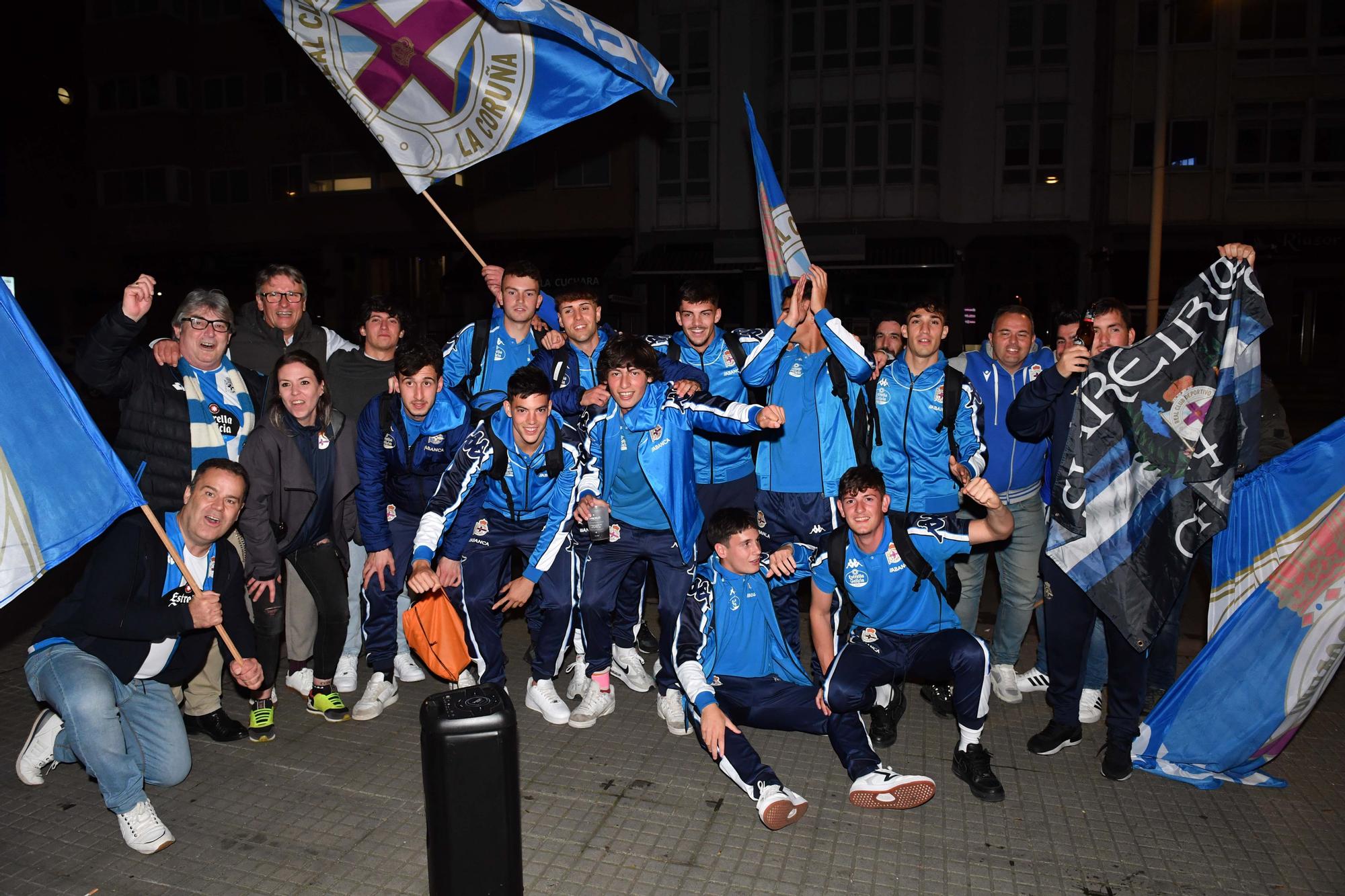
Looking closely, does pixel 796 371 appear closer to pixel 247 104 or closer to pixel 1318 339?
pixel 1318 339

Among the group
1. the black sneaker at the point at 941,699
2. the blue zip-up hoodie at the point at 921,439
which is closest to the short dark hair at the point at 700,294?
the blue zip-up hoodie at the point at 921,439

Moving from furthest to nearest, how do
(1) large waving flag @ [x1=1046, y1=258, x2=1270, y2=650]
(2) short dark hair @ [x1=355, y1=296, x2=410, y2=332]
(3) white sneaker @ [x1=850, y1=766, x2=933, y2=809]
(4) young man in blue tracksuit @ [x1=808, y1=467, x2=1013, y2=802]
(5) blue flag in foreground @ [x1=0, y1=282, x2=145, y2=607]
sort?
(2) short dark hair @ [x1=355, y1=296, x2=410, y2=332] < (1) large waving flag @ [x1=1046, y1=258, x2=1270, y2=650] < (4) young man in blue tracksuit @ [x1=808, y1=467, x2=1013, y2=802] < (3) white sneaker @ [x1=850, y1=766, x2=933, y2=809] < (5) blue flag in foreground @ [x1=0, y1=282, x2=145, y2=607]

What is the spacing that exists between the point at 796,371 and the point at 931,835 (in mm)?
2875

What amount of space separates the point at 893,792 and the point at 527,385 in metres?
2.98

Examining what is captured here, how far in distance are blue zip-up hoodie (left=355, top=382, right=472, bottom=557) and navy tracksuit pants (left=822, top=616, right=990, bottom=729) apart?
7.95 ft

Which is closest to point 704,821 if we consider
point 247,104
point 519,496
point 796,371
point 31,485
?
point 519,496

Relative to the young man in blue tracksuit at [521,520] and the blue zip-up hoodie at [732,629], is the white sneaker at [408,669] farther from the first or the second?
the blue zip-up hoodie at [732,629]

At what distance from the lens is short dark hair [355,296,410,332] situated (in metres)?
6.32

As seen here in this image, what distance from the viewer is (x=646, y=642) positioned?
22.3ft

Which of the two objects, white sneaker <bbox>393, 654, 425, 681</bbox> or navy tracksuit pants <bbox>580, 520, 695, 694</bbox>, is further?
white sneaker <bbox>393, 654, 425, 681</bbox>

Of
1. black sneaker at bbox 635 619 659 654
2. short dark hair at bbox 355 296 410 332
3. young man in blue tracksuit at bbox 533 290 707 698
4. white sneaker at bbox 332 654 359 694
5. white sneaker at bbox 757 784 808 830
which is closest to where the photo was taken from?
white sneaker at bbox 757 784 808 830

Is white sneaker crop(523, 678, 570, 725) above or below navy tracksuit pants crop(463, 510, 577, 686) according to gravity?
below

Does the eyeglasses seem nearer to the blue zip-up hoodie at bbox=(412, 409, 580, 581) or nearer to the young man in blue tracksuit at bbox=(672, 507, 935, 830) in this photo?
the blue zip-up hoodie at bbox=(412, 409, 580, 581)

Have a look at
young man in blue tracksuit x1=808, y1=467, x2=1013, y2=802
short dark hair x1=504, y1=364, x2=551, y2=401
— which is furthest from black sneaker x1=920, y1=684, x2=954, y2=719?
short dark hair x1=504, y1=364, x2=551, y2=401
